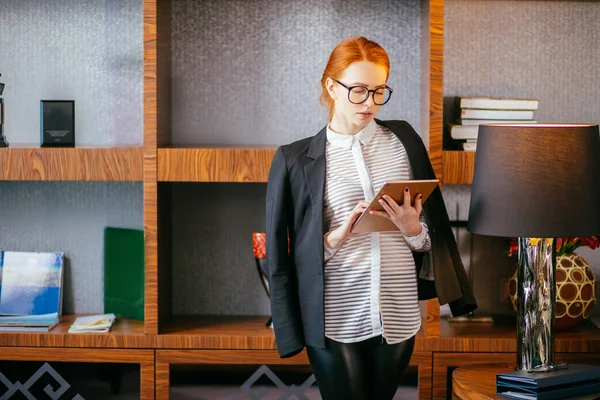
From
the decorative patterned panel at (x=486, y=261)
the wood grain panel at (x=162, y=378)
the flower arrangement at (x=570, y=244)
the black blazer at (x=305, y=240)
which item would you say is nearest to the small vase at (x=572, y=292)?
the flower arrangement at (x=570, y=244)

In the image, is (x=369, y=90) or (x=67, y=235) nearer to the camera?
(x=369, y=90)

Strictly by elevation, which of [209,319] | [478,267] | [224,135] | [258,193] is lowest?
[209,319]

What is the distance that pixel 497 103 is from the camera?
2.76 metres

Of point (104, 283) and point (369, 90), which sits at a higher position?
point (369, 90)

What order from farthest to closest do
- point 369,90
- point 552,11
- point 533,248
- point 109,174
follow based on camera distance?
1. point 552,11
2. point 109,174
3. point 533,248
4. point 369,90

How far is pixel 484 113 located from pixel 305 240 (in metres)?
1.00

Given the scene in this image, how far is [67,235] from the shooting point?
3.08 m

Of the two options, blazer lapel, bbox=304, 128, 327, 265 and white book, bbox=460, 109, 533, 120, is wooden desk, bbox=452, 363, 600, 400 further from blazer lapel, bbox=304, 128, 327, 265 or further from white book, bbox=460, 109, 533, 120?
white book, bbox=460, 109, 533, 120

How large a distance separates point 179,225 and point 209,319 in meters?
0.37

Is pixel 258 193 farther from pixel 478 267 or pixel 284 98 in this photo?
pixel 478 267

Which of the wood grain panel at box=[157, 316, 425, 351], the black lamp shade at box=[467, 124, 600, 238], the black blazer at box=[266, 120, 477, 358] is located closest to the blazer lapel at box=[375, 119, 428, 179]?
the black blazer at box=[266, 120, 477, 358]

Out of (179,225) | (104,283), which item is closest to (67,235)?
(104,283)

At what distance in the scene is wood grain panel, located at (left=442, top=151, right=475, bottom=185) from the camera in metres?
2.68

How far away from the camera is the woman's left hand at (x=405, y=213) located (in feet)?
6.42
